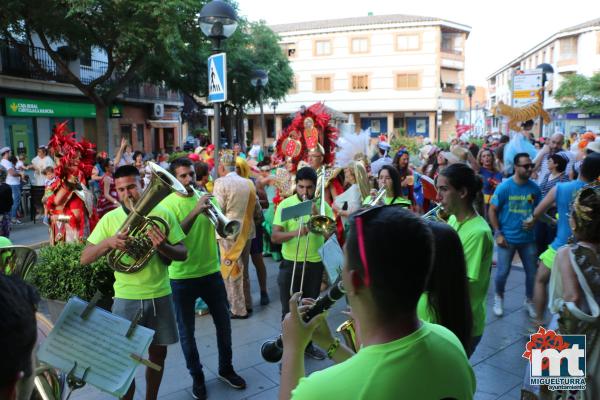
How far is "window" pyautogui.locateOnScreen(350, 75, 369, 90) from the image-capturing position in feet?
144

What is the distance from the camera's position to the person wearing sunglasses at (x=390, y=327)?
51.1 inches

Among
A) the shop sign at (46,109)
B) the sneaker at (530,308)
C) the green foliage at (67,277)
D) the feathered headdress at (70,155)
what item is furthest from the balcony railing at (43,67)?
the sneaker at (530,308)

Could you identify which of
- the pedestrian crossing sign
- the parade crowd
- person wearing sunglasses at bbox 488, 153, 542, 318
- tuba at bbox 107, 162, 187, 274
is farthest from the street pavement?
the pedestrian crossing sign

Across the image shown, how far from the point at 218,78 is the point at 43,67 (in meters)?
19.4

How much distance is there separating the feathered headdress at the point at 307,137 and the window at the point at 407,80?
3744 cm

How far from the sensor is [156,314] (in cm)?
341

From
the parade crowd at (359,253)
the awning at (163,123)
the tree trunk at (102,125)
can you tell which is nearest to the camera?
the parade crowd at (359,253)

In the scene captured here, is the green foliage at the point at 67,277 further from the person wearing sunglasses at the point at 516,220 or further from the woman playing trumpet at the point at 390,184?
the person wearing sunglasses at the point at 516,220

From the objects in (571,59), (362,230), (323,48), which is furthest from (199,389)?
(571,59)

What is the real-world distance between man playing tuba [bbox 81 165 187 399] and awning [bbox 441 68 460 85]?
43.6 metres

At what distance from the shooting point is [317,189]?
207 inches

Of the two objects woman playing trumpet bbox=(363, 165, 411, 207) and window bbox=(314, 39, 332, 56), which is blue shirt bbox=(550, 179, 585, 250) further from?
window bbox=(314, 39, 332, 56)

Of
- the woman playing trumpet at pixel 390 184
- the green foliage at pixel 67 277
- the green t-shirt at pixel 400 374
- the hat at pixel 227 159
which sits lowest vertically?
the green foliage at pixel 67 277

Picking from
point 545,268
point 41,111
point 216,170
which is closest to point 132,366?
point 545,268
